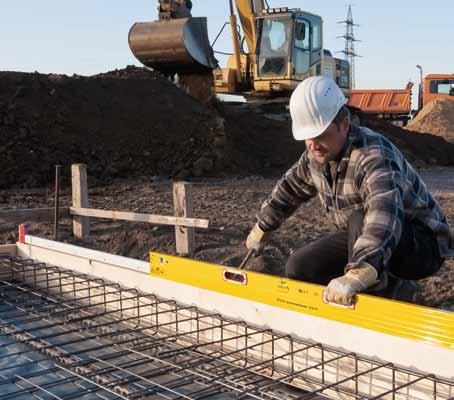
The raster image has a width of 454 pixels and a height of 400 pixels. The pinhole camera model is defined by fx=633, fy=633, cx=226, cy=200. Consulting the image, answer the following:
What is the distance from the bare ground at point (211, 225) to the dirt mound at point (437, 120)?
41.7 feet

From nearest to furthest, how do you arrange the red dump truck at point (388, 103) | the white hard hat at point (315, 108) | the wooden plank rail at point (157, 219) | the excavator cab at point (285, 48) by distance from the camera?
the white hard hat at point (315, 108) < the wooden plank rail at point (157, 219) < the excavator cab at point (285, 48) < the red dump truck at point (388, 103)

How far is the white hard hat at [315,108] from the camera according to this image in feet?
9.75

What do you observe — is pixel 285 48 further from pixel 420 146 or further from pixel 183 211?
pixel 183 211

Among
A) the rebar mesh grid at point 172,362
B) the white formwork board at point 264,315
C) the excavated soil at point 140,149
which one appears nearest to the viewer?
the white formwork board at point 264,315

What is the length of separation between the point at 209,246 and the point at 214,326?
3.83 meters

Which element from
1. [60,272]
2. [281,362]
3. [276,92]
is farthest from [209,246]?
[276,92]

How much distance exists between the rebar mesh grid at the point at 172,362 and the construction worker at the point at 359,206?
375 mm

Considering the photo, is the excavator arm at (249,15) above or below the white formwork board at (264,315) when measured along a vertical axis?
above

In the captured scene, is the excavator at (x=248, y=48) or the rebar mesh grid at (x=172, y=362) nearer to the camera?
the rebar mesh grid at (x=172, y=362)

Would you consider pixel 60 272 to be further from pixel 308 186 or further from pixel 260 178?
pixel 260 178

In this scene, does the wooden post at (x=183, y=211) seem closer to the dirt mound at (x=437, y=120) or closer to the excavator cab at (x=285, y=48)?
the excavator cab at (x=285, y=48)

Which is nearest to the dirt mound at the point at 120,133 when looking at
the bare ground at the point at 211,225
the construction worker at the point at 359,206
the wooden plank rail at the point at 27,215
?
the bare ground at the point at 211,225

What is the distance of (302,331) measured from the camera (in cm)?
295

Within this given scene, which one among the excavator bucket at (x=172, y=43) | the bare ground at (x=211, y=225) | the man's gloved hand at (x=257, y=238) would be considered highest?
the excavator bucket at (x=172, y=43)
